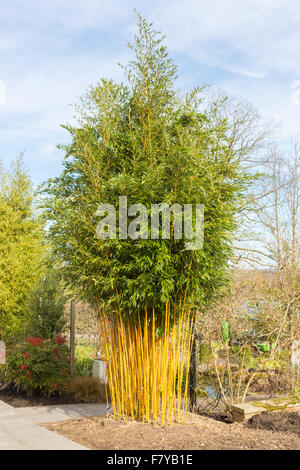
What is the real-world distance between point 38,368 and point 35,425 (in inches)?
62.2

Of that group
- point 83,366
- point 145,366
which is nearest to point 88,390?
point 83,366

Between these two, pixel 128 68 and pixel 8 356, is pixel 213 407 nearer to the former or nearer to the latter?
pixel 8 356

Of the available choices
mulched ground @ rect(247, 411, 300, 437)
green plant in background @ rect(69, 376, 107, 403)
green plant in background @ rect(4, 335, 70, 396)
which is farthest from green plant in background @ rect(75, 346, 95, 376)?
mulched ground @ rect(247, 411, 300, 437)

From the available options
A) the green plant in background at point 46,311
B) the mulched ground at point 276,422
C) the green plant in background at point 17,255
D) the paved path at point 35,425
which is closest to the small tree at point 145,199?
the paved path at point 35,425

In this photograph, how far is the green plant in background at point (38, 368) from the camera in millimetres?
6141

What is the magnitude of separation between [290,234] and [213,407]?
14.0ft

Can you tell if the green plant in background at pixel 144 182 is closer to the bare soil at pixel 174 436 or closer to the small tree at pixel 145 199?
the small tree at pixel 145 199

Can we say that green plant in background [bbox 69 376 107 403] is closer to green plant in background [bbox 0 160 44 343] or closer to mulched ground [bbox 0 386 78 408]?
mulched ground [bbox 0 386 78 408]

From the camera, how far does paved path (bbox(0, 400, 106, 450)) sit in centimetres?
365

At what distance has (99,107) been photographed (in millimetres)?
4594

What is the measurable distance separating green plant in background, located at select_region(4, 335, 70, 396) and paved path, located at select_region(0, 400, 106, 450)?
47cm

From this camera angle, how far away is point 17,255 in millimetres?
8414
